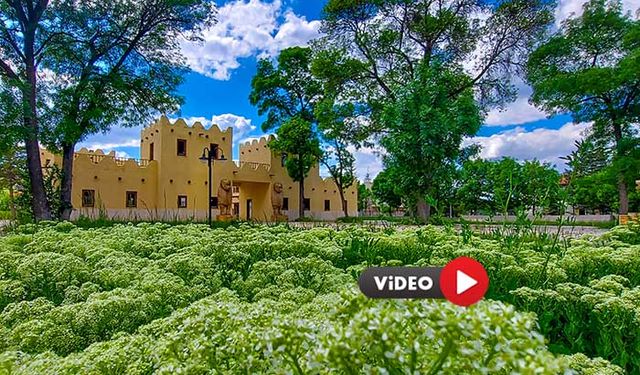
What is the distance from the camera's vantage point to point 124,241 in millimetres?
4609

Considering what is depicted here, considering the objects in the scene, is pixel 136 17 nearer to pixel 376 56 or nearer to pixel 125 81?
pixel 125 81

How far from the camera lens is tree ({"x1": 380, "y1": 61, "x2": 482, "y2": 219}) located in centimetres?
1477

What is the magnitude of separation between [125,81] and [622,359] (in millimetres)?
16634

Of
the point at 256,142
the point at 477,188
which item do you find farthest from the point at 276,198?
the point at 477,188

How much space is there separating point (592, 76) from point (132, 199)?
22914 millimetres

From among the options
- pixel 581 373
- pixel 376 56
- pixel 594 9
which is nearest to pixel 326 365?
pixel 581 373

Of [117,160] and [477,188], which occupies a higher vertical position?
[117,160]

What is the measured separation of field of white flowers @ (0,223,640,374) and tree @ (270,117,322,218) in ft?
62.1

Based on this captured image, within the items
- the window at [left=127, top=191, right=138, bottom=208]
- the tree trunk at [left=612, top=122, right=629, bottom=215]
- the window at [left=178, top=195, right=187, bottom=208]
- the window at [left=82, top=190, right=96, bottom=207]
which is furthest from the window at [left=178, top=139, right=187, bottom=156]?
the tree trunk at [left=612, top=122, right=629, bottom=215]

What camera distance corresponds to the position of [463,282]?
0.86 m

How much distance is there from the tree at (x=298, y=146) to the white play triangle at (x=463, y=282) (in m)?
22.9

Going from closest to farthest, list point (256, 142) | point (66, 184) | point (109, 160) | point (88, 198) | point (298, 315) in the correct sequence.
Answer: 1. point (298, 315)
2. point (66, 184)
3. point (88, 198)
4. point (109, 160)
5. point (256, 142)

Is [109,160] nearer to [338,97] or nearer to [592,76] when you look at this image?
[338,97]

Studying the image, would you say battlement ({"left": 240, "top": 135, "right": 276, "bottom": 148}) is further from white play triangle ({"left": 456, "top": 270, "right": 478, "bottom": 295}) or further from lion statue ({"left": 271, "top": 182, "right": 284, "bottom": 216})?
white play triangle ({"left": 456, "top": 270, "right": 478, "bottom": 295})
